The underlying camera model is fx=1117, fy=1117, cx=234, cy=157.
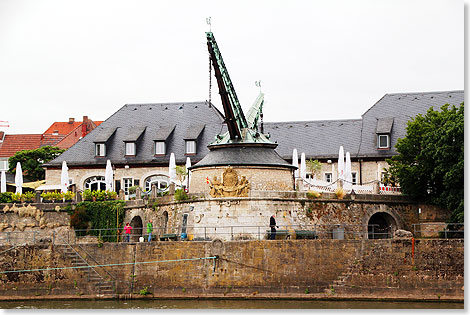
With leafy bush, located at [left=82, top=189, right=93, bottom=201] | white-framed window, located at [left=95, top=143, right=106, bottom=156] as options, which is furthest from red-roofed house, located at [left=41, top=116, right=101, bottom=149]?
leafy bush, located at [left=82, top=189, right=93, bottom=201]

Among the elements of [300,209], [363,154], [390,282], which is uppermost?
[363,154]

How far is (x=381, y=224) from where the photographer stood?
53500mm

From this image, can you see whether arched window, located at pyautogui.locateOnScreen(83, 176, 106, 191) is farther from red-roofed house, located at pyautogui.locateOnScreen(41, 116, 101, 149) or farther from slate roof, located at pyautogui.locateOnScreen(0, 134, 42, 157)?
slate roof, located at pyautogui.locateOnScreen(0, 134, 42, 157)

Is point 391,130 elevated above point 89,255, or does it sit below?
above

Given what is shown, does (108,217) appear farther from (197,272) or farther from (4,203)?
(197,272)

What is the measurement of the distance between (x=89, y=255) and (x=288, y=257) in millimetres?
8331

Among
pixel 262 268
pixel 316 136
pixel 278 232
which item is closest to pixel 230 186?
pixel 278 232

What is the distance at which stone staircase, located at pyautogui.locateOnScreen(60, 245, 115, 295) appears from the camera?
44925 millimetres

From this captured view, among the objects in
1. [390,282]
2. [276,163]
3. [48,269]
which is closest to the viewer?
[390,282]

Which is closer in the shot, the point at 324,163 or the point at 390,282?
the point at 390,282

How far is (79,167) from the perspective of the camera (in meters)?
65.0

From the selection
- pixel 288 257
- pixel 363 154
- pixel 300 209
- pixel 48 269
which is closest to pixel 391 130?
pixel 363 154

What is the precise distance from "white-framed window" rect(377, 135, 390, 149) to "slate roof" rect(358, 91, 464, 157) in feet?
0.81

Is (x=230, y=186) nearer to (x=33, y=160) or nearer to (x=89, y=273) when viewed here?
(x=89, y=273)
